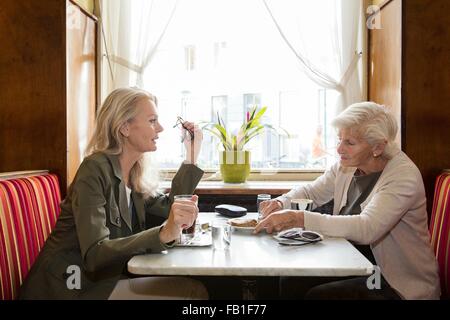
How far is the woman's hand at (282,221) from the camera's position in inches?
62.7

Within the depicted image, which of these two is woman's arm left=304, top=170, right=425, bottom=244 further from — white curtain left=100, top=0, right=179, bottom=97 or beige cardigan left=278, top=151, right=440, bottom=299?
white curtain left=100, top=0, right=179, bottom=97

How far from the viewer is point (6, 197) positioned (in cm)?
166

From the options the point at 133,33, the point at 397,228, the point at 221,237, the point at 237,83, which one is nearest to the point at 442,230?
the point at 397,228

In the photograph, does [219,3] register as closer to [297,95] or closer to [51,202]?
[297,95]

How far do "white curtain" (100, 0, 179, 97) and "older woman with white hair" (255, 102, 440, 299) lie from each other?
5.61 ft

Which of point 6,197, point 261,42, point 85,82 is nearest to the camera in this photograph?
point 6,197

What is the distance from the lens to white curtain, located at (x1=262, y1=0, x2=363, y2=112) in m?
3.08

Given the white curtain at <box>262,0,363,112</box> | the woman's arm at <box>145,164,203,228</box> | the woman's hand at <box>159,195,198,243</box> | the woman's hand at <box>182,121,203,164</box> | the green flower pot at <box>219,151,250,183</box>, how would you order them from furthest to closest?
the white curtain at <box>262,0,363,112</box> < the green flower pot at <box>219,151,250,183</box> < the woman's hand at <box>182,121,203,164</box> < the woman's arm at <box>145,164,203,228</box> < the woman's hand at <box>159,195,198,243</box>

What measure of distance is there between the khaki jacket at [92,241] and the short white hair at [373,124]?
0.98 metres

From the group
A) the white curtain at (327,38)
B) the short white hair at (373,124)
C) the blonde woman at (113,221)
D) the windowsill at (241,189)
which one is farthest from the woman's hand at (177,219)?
the white curtain at (327,38)

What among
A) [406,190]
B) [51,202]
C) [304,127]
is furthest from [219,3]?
[406,190]

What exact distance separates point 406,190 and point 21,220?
154 cm

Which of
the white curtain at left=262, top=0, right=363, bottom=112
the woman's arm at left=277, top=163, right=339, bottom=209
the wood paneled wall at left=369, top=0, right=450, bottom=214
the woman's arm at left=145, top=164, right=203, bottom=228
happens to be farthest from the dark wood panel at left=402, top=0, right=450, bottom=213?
the woman's arm at left=145, top=164, right=203, bottom=228
